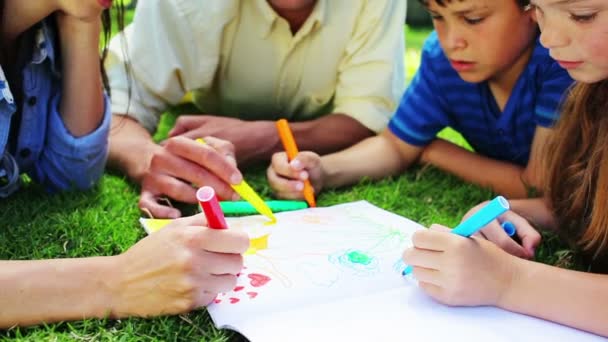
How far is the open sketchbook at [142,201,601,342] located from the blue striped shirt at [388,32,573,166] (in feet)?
1.15

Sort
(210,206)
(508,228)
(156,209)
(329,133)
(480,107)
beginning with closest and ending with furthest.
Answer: (210,206) → (508,228) → (156,209) → (480,107) → (329,133)

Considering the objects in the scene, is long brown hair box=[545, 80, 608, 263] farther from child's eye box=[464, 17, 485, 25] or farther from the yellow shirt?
the yellow shirt

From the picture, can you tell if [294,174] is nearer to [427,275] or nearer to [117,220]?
[117,220]

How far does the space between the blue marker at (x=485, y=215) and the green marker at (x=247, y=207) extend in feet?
1.16

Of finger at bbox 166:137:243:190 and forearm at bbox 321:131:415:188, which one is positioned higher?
finger at bbox 166:137:243:190

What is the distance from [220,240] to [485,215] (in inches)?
10.3

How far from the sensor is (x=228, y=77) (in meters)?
1.47

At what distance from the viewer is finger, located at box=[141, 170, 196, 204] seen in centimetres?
102

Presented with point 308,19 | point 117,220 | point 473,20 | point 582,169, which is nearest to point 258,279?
point 117,220

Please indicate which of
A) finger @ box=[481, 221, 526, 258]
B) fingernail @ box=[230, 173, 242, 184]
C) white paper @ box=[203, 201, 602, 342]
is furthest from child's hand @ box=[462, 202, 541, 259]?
fingernail @ box=[230, 173, 242, 184]

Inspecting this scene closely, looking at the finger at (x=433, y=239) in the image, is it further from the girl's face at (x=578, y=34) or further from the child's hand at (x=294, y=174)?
the child's hand at (x=294, y=174)

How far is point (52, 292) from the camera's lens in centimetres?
70

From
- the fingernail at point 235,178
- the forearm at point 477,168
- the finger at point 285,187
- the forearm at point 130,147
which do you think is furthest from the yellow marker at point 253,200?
the forearm at point 477,168

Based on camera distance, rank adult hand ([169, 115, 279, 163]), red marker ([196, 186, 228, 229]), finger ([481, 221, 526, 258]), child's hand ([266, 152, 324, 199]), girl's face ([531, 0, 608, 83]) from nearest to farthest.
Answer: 1. red marker ([196, 186, 228, 229])
2. girl's face ([531, 0, 608, 83])
3. finger ([481, 221, 526, 258])
4. child's hand ([266, 152, 324, 199])
5. adult hand ([169, 115, 279, 163])
